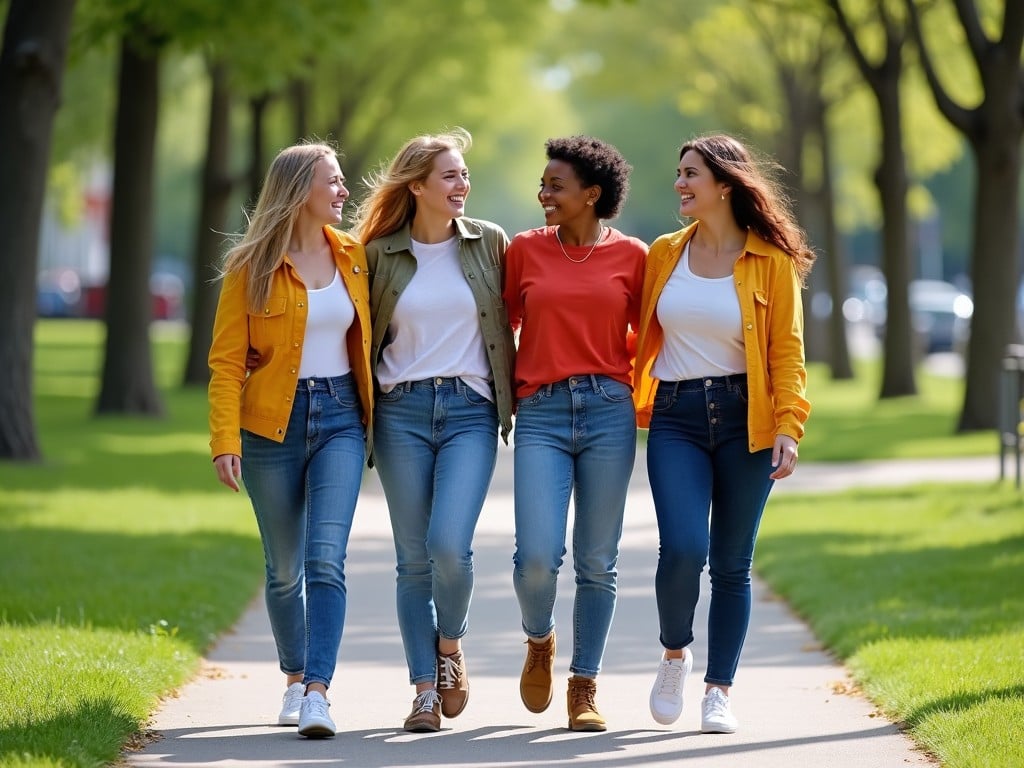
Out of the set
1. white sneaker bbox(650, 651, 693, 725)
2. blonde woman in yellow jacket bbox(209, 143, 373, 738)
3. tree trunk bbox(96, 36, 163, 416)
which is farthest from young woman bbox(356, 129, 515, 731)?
tree trunk bbox(96, 36, 163, 416)

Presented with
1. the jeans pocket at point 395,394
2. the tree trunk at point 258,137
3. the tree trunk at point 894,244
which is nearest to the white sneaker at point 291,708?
the jeans pocket at point 395,394

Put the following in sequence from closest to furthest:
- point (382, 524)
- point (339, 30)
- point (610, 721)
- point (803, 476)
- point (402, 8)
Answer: point (610, 721), point (382, 524), point (803, 476), point (339, 30), point (402, 8)

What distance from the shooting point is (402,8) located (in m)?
29.2

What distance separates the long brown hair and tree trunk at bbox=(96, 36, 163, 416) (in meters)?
15.0

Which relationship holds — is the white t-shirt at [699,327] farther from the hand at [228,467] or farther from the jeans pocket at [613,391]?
the hand at [228,467]

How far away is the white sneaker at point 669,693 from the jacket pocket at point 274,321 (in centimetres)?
170

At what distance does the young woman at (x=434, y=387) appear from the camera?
6.05 m

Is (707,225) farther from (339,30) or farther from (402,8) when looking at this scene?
(402,8)

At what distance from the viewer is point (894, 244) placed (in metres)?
25.0

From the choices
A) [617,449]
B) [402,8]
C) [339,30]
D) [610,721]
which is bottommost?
[610,721]

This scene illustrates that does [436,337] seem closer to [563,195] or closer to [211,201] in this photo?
[563,195]

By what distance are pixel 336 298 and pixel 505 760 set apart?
1583 mm

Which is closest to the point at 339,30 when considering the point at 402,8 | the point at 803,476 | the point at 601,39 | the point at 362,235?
the point at 803,476

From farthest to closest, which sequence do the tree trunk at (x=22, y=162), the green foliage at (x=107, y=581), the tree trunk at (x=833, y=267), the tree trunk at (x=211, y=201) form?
the tree trunk at (x=833, y=267), the tree trunk at (x=211, y=201), the tree trunk at (x=22, y=162), the green foliage at (x=107, y=581)
